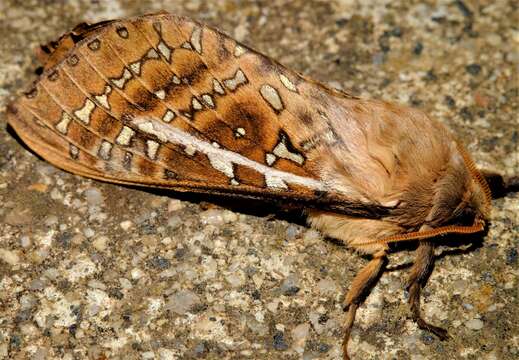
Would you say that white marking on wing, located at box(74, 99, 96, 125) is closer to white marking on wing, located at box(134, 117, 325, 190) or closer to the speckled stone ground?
white marking on wing, located at box(134, 117, 325, 190)

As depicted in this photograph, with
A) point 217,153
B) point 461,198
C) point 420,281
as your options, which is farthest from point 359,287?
point 217,153

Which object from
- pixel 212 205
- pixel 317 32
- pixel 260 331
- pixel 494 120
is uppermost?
pixel 317 32

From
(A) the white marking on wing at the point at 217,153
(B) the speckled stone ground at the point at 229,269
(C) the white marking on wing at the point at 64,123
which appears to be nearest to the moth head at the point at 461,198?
(B) the speckled stone ground at the point at 229,269

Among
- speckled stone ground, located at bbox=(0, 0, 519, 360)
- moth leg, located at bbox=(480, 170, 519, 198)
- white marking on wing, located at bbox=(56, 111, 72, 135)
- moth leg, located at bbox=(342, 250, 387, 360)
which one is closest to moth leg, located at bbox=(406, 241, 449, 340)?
speckled stone ground, located at bbox=(0, 0, 519, 360)

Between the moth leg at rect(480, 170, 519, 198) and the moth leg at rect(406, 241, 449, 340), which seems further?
the moth leg at rect(480, 170, 519, 198)

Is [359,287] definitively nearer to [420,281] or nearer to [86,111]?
[420,281]

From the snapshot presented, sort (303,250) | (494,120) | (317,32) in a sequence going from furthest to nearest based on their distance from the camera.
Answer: (317,32)
(494,120)
(303,250)

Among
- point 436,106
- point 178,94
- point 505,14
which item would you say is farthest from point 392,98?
point 178,94

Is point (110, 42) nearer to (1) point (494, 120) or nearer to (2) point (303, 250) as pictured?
(2) point (303, 250)
